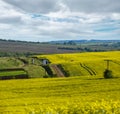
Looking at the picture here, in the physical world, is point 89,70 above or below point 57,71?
above

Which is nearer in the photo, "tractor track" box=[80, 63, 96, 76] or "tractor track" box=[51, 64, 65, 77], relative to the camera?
"tractor track" box=[80, 63, 96, 76]

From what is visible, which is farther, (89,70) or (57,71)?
(57,71)

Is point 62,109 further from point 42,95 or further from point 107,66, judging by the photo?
point 107,66

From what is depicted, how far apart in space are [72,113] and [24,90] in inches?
1407

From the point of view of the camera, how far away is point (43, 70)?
8694 centimetres

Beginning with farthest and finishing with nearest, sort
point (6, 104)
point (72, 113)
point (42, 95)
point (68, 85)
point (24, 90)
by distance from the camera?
1. point (68, 85)
2. point (24, 90)
3. point (42, 95)
4. point (6, 104)
5. point (72, 113)

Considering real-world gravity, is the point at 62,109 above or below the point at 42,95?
above

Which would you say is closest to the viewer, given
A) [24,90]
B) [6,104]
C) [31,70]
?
[6,104]

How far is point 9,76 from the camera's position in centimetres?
8056

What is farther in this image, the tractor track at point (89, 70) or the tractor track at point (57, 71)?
the tractor track at point (57, 71)

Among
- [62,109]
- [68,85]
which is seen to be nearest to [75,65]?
[68,85]

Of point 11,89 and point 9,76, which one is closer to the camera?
point 11,89

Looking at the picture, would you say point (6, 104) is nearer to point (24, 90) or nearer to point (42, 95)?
point (42, 95)

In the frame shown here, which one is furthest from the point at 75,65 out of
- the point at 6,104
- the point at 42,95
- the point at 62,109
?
the point at 62,109
